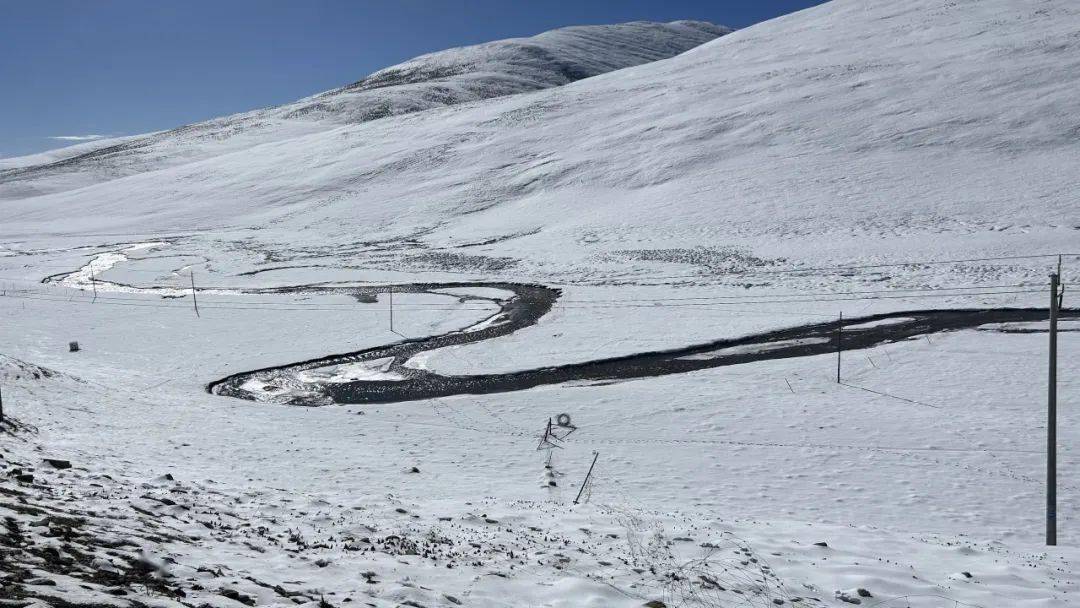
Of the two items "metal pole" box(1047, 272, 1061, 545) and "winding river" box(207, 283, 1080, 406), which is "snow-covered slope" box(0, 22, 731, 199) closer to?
"winding river" box(207, 283, 1080, 406)

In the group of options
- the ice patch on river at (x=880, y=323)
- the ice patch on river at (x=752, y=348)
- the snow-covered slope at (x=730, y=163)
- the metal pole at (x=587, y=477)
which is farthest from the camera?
the snow-covered slope at (x=730, y=163)

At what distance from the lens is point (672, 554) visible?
446 inches

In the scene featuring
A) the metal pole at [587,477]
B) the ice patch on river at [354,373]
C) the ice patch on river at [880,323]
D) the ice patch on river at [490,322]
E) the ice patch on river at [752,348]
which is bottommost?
the metal pole at [587,477]

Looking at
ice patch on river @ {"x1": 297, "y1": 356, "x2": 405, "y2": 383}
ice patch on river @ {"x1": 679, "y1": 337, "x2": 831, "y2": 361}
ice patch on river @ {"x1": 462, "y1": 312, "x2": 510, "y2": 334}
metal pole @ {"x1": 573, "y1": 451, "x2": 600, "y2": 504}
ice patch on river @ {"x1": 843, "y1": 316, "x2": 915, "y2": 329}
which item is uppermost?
ice patch on river @ {"x1": 843, "y1": 316, "x2": 915, "y2": 329}

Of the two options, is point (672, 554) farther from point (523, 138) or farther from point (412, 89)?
point (412, 89)

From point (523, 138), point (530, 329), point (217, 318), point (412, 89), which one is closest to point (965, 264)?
point (530, 329)

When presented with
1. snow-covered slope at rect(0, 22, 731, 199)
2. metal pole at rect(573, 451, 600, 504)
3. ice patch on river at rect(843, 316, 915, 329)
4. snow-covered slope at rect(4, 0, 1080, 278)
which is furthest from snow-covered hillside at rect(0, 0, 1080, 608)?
snow-covered slope at rect(0, 22, 731, 199)

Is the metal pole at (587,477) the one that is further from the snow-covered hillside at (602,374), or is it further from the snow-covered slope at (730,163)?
the snow-covered slope at (730,163)

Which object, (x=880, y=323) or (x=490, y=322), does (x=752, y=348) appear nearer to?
(x=880, y=323)

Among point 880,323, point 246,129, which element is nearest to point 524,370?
point 880,323

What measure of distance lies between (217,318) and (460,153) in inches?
2528

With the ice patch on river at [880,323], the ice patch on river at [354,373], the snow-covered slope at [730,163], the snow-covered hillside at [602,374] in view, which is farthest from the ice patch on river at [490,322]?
the ice patch on river at [880,323]

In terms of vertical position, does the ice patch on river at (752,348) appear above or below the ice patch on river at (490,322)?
below

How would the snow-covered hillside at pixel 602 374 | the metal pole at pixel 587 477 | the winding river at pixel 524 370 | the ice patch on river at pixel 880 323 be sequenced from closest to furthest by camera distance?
the snow-covered hillside at pixel 602 374, the metal pole at pixel 587 477, the winding river at pixel 524 370, the ice patch on river at pixel 880 323
